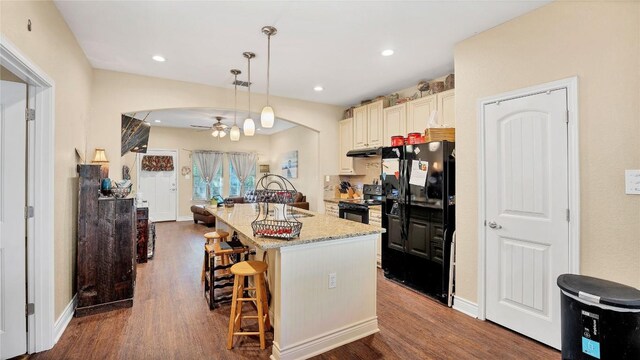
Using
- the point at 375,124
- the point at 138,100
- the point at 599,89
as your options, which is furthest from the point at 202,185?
the point at 599,89

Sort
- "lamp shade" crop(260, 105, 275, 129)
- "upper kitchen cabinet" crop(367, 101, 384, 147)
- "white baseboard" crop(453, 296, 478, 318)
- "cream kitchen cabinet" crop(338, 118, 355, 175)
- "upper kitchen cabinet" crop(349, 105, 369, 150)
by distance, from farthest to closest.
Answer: "cream kitchen cabinet" crop(338, 118, 355, 175) < "upper kitchen cabinet" crop(349, 105, 369, 150) < "upper kitchen cabinet" crop(367, 101, 384, 147) < "lamp shade" crop(260, 105, 275, 129) < "white baseboard" crop(453, 296, 478, 318)

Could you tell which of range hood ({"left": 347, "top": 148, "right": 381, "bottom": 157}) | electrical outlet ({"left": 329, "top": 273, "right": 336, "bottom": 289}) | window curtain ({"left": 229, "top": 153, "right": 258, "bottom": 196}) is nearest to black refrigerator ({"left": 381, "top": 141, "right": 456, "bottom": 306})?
range hood ({"left": 347, "top": 148, "right": 381, "bottom": 157})

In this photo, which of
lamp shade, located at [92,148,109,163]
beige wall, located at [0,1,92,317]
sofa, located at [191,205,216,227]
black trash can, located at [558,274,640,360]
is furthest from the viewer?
sofa, located at [191,205,216,227]

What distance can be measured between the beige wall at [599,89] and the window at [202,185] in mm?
7804

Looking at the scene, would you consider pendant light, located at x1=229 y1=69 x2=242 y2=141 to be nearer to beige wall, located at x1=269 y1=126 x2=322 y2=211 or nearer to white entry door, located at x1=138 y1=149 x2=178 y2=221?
beige wall, located at x1=269 y1=126 x2=322 y2=211

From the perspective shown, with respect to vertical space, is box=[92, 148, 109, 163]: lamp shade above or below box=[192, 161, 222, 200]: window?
above

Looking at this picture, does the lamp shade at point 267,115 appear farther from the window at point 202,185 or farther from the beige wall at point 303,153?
the window at point 202,185

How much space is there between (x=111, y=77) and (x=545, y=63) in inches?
176

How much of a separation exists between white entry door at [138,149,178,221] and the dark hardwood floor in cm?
541

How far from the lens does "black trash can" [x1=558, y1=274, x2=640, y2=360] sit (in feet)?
5.05

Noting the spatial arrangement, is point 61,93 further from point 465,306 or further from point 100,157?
point 465,306

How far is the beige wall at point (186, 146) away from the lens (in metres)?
7.96

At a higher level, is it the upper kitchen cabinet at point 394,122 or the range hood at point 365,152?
the upper kitchen cabinet at point 394,122

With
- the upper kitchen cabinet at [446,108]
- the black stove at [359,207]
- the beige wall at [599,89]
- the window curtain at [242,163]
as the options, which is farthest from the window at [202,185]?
the beige wall at [599,89]
